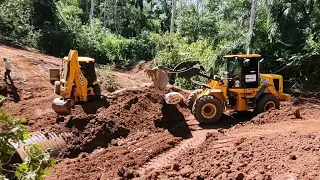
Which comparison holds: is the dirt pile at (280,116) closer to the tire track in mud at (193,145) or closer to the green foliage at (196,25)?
the tire track in mud at (193,145)

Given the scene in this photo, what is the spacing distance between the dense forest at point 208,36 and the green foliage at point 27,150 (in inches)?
600

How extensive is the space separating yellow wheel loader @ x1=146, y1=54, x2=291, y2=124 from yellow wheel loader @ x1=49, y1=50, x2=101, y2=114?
214 cm

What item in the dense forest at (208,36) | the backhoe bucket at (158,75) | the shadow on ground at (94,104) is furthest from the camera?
the dense forest at (208,36)

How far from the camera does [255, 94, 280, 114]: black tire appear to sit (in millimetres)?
11455

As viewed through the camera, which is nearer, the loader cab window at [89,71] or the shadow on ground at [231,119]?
the shadow on ground at [231,119]

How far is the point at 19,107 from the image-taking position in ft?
42.5

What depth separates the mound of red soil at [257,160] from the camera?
21.9 ft

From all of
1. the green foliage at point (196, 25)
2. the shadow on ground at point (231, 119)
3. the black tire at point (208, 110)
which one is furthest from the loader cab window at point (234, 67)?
the green foliage at point (196, 25)

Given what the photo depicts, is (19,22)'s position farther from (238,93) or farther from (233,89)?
(238,93)

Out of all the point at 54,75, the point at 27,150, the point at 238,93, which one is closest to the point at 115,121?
the point at 238,93

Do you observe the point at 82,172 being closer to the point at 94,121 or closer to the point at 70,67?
the point at 94,121

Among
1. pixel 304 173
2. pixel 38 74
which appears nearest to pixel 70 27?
pixel 38 74

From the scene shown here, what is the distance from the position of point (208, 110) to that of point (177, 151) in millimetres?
2299

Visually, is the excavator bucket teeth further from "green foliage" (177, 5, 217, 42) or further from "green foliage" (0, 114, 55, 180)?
"green foliage" (177, 5, 217, 42)
